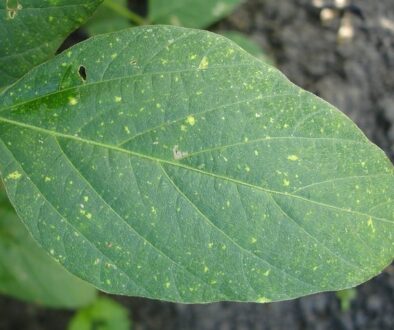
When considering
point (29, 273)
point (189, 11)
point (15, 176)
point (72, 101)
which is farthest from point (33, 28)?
point (29, 273)

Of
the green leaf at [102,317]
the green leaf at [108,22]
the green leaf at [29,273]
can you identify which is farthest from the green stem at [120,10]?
the green leaf at [102,317]

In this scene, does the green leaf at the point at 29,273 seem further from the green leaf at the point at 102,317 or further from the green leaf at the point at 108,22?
the green leaf at the point at 108,22

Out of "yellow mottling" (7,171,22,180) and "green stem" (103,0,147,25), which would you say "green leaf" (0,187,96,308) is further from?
"yellow mottling" (7,171,22,180)

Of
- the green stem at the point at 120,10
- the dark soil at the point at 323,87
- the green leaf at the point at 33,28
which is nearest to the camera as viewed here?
the green leaf at the point at 33,28

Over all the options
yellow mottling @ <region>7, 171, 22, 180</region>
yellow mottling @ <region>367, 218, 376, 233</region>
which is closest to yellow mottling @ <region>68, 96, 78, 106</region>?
yellow mottling @ <region>7, 171, 22, 180</region>

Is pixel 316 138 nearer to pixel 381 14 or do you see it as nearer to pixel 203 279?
pixel 203 279

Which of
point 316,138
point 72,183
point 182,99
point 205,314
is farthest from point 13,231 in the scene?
point 316,138
